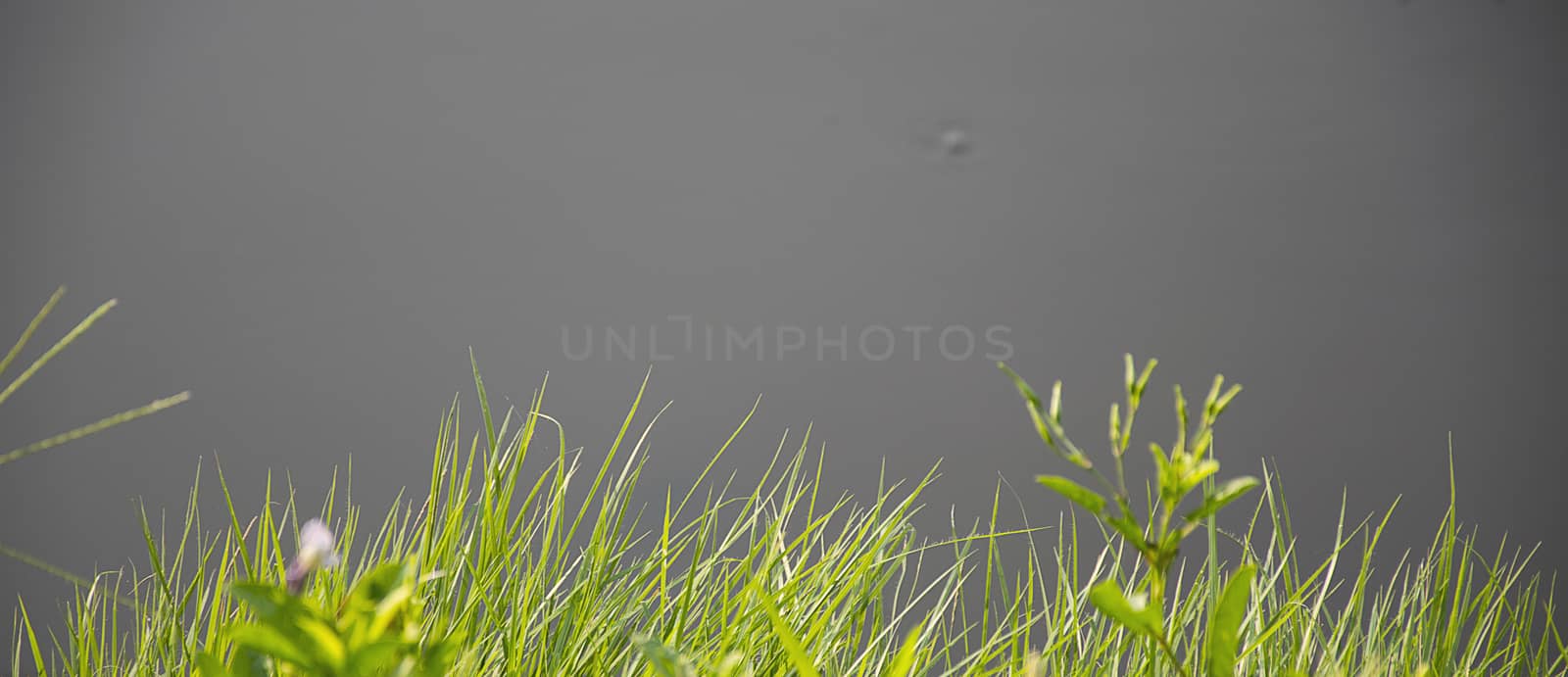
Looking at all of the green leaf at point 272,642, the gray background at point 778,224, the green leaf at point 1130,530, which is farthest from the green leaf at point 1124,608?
the gray background at point 778,224

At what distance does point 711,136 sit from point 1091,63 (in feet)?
2.87

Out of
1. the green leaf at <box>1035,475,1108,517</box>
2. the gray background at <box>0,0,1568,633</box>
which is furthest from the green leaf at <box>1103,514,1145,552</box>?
the gray background at <box>0,0,1568,633</box>

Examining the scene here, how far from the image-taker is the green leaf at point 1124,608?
0.15 meters

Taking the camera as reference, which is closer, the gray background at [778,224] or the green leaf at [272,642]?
the green leaf at [272,642]

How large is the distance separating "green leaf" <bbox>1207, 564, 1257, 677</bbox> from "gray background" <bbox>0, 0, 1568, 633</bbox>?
225 centimetres

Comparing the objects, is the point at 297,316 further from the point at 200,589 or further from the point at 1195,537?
the point at 1195,537

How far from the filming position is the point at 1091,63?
7.74ft

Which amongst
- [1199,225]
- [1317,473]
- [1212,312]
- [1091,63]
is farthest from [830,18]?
[1317,473]

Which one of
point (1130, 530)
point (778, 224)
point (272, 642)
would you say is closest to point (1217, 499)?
point (1130, 530)

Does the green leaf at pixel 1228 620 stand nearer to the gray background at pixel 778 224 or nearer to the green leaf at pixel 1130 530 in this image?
the green leaf at pixel 1130 530

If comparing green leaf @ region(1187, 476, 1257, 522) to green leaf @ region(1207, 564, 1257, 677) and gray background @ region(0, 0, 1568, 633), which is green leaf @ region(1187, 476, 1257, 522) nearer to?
green leaf @ region(1207, 564, 1257, 677)

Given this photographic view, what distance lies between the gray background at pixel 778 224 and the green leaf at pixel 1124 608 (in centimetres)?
226

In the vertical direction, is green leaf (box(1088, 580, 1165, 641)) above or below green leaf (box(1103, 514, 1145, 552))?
below

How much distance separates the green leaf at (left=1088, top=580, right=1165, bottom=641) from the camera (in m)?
0.15
